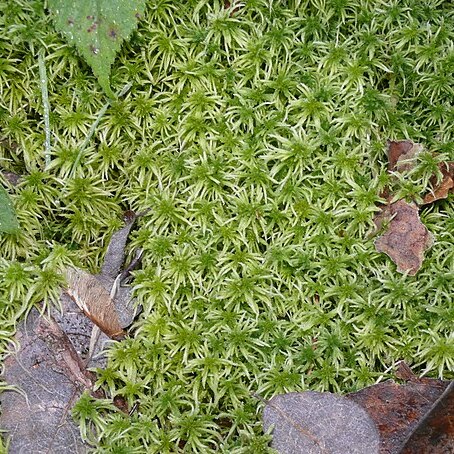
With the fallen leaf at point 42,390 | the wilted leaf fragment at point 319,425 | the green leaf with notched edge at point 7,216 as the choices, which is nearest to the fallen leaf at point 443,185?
the wilted leaf fragment at point 319,425

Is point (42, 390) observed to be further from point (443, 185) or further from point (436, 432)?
point (443, 185)

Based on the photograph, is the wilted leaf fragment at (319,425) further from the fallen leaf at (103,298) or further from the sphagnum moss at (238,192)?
the fallen leaf at (103,298)

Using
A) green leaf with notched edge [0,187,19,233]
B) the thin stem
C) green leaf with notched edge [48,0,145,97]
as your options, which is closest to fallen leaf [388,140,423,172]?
green leaf with notched edge [48,0,145,97]

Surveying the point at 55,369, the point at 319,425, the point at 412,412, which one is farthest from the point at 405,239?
the point at 55,369

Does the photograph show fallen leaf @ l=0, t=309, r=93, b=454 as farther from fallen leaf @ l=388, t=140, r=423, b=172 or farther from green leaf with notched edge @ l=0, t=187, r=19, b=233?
fallen leaf @ l=388, t=140, r=423, b=172

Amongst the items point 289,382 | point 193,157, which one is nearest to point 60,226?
point 193,157

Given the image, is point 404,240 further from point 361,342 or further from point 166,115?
point 166,115
